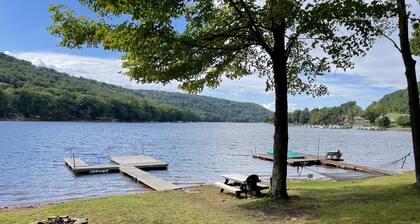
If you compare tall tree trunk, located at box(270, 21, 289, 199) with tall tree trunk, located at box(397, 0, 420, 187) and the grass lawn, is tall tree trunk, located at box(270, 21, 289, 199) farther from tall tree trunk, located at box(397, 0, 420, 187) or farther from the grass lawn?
tall tree trunk, located at box(397, 0, 420, 187)

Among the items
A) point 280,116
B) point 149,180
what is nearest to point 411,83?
A: point 280,116

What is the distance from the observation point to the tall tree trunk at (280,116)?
492 inches

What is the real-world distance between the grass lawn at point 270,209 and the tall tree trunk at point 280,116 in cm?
66

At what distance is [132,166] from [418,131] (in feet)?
94.1

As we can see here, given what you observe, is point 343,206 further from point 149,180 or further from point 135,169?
point 135,169

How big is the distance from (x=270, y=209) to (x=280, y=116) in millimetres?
2941

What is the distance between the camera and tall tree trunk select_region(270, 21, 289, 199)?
12.5 m

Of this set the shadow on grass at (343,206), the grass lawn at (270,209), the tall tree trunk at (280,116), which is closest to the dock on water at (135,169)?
the grass lawn at (270,209)

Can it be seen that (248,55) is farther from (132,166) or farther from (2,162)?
(2,162)

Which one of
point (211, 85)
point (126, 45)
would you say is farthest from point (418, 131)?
point (126, 45)

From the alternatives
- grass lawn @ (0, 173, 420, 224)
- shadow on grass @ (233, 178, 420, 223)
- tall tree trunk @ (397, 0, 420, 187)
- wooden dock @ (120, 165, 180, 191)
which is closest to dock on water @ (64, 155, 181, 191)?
wooden dock @ (120, 165, 180, 191)

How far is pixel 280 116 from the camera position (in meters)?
12.6

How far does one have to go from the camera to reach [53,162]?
149ft

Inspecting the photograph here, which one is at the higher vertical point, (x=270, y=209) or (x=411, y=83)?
(x=411, y=83)
